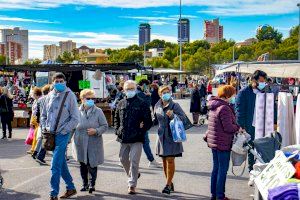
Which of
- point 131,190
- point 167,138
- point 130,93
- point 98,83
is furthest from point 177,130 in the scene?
point 98,83

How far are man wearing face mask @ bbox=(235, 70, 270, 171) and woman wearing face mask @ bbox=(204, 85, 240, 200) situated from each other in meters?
1.12

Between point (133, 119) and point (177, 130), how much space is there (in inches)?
29.6

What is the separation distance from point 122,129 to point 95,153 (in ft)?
2.01

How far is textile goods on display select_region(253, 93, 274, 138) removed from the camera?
26.2 feet

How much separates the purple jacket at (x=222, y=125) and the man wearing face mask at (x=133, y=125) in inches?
51.6

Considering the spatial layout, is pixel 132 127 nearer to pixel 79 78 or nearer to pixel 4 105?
pixel 4 105

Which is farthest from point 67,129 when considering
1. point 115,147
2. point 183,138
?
point 115,147

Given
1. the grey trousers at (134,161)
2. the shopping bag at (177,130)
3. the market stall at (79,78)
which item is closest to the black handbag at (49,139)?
the grey trousers at (134,161)

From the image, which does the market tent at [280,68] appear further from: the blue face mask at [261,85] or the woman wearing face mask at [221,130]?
the woman wearing face mask at [221,130]

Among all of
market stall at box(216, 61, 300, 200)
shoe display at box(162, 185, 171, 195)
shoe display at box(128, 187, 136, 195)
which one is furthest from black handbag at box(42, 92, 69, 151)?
market stall at box(216, 61, 300, 200)

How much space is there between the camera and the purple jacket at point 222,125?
735 centimetres

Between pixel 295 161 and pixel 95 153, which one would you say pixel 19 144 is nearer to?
pixel 95 153

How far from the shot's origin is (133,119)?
8.25m

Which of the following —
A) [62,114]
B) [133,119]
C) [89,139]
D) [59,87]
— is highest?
[59,87]
